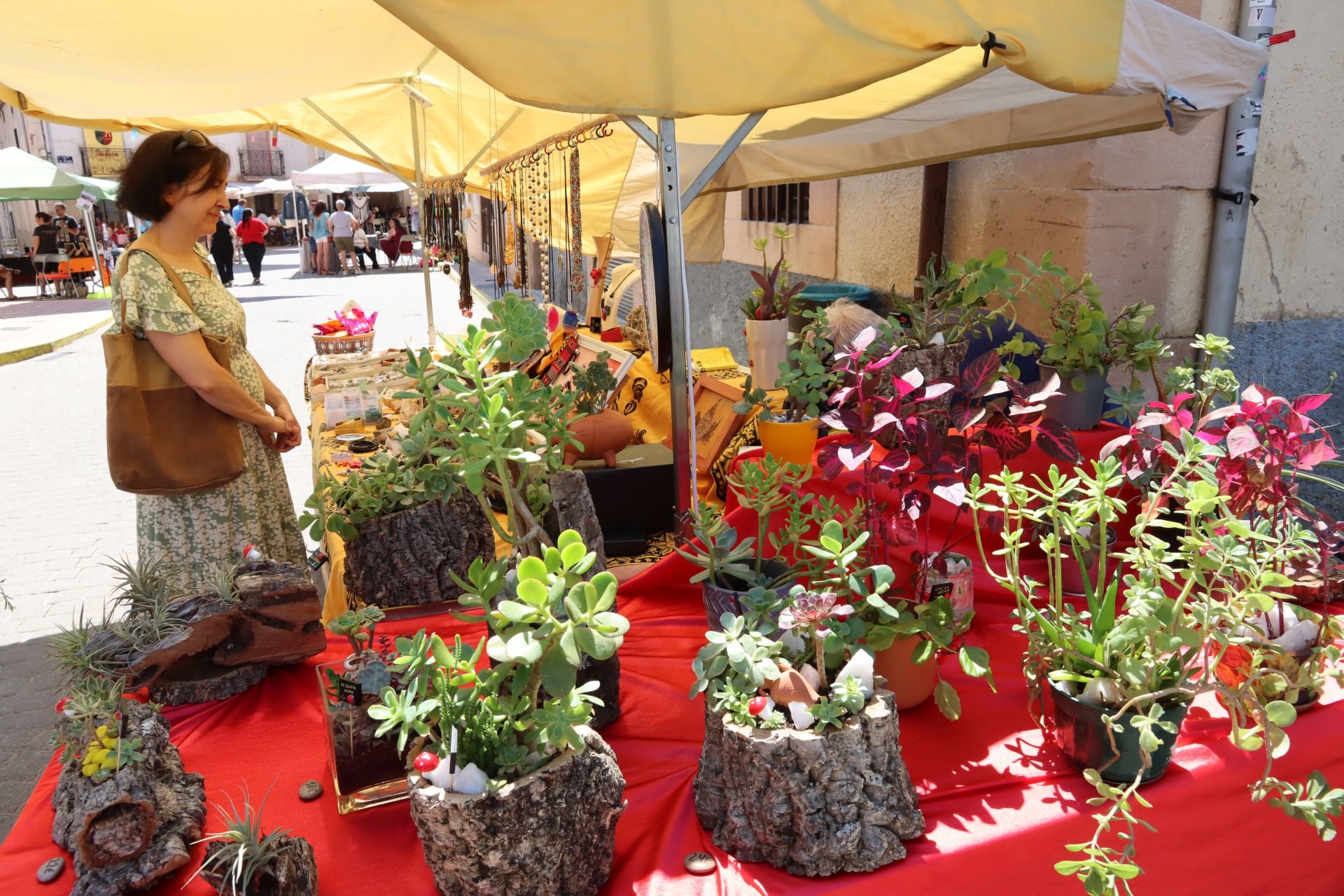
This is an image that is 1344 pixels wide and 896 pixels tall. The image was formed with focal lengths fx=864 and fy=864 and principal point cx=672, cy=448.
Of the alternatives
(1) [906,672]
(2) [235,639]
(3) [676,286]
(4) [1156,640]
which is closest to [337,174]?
(3) [676,286]

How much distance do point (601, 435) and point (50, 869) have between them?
5.41ft

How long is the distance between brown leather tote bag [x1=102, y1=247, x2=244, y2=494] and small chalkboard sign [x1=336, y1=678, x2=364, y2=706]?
139cm

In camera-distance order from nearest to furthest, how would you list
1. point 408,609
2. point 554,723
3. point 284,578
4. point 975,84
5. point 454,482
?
point 554,723, point 284,578, point 454,482, point 408,609, point 975,84

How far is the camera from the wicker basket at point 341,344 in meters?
5.48

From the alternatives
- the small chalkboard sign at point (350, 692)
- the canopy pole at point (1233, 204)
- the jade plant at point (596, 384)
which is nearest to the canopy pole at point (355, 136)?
the jade plant at point (596, 384)

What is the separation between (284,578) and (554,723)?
3.20ft

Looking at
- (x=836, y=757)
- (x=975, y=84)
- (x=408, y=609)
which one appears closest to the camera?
(x=836, y=757)

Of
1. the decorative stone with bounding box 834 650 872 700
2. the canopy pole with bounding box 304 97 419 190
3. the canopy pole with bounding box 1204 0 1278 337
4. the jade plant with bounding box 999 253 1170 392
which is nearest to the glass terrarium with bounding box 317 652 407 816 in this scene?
the decorative stone with bounding box 834 650 872 700

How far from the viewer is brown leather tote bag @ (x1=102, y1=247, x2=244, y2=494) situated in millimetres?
2426

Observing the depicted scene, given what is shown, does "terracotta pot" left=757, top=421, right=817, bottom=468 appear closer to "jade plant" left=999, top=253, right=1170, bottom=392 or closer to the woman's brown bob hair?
"jade plant" left=999, top=253, right=1170, bottom=392

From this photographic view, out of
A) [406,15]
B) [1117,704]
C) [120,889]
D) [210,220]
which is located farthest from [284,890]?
[210,220]

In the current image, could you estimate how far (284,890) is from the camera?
1189 mm

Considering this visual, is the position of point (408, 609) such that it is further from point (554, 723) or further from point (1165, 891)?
point (1165, 891)

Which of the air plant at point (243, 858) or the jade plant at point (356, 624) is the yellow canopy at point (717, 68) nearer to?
the jade plant at point (356, 624)
